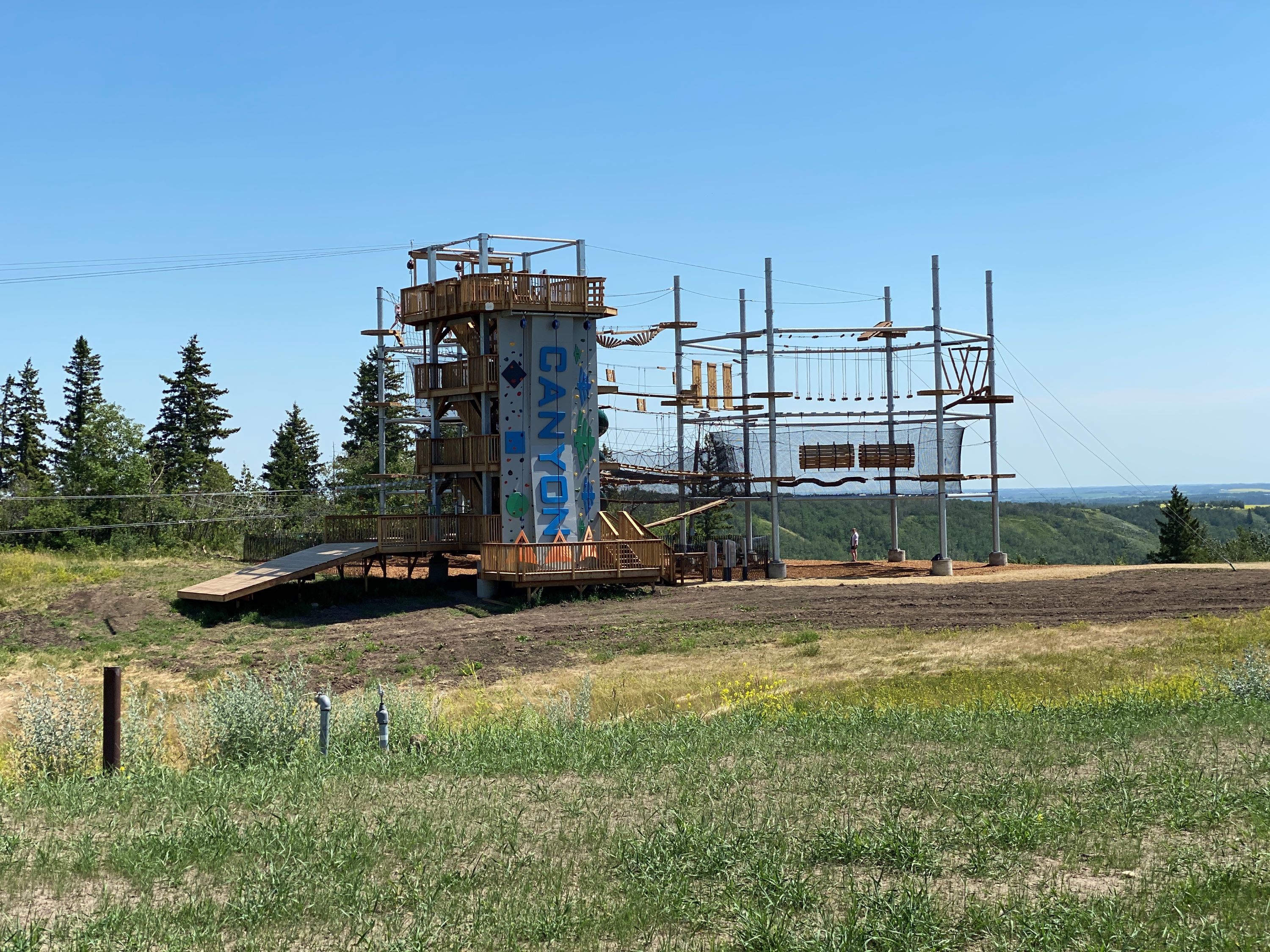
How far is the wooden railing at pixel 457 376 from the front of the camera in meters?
34.1

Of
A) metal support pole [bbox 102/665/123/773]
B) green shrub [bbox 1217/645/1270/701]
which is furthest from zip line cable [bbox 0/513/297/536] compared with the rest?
green shrub [bbox 1217/645/1270/701]

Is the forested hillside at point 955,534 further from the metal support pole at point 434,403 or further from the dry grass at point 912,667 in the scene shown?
the dry grass at point 912,667

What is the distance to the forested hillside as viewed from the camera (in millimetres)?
113875

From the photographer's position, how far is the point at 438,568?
119 feet

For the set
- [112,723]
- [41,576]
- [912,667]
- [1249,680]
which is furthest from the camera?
[41,576]

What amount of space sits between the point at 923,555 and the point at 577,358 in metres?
87.0

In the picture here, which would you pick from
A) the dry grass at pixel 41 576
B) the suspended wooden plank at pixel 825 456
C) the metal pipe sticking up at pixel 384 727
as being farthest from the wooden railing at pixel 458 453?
the metal pipe sticking up at pixel 384 727

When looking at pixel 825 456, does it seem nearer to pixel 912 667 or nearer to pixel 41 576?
pixel 912 667

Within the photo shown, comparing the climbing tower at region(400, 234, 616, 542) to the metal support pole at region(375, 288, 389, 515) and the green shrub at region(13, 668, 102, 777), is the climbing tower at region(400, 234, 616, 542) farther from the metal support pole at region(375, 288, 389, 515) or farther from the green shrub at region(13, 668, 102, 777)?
the green shrub at region(13, 668, 102, 777)

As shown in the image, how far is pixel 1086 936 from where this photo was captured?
6.72 m

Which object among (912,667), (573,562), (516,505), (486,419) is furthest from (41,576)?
(912,667)

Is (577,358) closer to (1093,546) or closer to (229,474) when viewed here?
(229,474)

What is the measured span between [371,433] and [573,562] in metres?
34.8

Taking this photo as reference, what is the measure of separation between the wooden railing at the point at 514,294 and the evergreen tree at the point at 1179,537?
36.3 m
